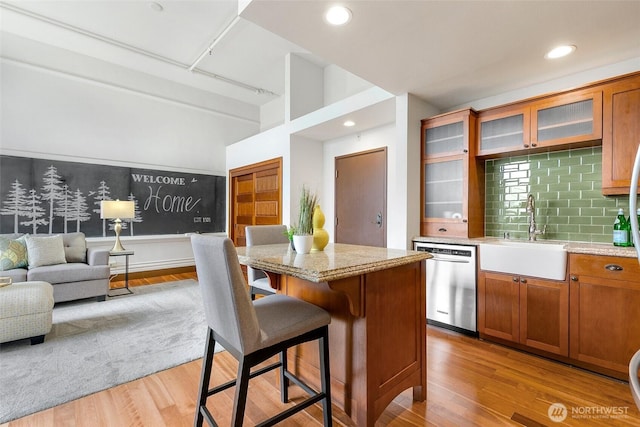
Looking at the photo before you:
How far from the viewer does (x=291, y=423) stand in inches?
63.1

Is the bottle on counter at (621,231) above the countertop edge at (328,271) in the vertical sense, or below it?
above

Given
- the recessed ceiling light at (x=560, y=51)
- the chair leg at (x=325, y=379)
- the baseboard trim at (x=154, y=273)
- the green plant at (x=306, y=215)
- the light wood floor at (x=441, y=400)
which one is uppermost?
the recessed ceiling light at (x=560, y=51)

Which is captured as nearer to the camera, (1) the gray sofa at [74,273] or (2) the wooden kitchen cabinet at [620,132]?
(2) the wooden kitchen cabinet at [620,132]

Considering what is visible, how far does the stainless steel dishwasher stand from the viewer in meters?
2.65

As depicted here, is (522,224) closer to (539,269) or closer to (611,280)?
(539,269)

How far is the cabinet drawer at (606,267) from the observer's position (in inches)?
76.0

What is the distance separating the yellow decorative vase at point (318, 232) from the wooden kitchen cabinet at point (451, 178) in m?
1.74

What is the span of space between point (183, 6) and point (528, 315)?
465 cm

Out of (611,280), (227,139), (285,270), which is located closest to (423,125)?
(611,280)

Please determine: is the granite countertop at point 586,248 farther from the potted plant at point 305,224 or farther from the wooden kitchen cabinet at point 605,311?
the potted plant at point 305,224

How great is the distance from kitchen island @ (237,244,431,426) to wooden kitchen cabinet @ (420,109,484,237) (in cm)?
139

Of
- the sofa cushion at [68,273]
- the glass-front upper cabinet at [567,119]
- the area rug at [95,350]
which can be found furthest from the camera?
the sofa cushion at [68,273]

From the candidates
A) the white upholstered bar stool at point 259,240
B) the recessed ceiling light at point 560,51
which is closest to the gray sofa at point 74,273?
the white upholstered bar stool at point 259,240

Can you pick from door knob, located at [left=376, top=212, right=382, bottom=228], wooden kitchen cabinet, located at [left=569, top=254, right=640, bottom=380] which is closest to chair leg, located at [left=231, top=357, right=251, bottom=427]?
wooden kitchen cabinet, located at [left=569, top=254, right=640, bottom=380]
